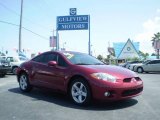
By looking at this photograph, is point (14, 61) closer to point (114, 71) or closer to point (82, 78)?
point (82, 78)

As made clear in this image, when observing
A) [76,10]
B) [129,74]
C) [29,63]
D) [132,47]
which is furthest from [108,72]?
[132,47]

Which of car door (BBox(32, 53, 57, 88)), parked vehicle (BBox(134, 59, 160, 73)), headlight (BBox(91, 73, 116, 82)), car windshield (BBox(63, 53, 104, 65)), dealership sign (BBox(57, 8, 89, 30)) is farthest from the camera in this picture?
parked vehicle (BBox(134, 59, 160, 73))

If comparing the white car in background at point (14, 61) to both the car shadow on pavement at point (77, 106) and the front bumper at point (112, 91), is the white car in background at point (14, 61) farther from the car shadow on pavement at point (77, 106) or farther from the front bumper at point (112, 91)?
the front bumper at point (112, 91)

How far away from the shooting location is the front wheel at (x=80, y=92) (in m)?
6.58

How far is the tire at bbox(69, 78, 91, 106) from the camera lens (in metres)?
6.57

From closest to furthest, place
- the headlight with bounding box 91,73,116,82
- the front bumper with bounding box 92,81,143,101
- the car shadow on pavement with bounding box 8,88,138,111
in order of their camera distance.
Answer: the front bumper with bounding box 92,81,143,101, the headlight with bounding box 91,73,116,82, the car shadow on pavement with bounding box 8,88,138,111

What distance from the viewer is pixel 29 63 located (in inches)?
349

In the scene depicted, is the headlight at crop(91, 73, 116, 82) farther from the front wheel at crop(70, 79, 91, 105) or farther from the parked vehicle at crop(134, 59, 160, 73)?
the parked vehicle at crop(134, 59, 160, 73)

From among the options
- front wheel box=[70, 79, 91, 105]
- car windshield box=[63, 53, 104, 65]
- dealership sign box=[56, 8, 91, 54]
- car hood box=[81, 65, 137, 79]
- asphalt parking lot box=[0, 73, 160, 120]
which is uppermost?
dealership sign box=[56, 8, 91, 54]

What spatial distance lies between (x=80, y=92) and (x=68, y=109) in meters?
0.63

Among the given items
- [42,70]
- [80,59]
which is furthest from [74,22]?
[80,59]

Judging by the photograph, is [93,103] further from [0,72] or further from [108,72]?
[0,72]

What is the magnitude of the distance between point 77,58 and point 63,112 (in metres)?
2.14

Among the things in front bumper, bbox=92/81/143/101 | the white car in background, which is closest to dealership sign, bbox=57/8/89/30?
the white car in background
